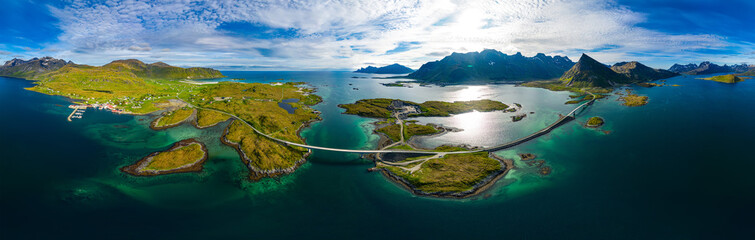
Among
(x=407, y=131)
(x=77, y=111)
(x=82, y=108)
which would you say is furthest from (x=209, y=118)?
(x=407, y=131)

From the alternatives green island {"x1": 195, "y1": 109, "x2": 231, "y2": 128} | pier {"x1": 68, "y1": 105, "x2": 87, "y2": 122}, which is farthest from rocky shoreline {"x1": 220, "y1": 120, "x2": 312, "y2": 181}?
pier {"x1": 68, "y1": 105, "x2": 87, "y2": 122}

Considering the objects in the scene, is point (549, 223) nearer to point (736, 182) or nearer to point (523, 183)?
point (523, 183)

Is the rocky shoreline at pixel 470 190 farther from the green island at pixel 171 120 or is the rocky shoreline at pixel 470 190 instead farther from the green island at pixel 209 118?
the green island at pixel 171 120

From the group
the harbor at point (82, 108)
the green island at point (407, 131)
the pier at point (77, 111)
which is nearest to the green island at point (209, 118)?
the harbor at point (82, 108)

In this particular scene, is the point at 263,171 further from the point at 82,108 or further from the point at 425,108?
the point at 82,108

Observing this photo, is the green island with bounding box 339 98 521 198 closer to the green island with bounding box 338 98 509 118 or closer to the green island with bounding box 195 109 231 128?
the green island with bounding box 338 98 509 118

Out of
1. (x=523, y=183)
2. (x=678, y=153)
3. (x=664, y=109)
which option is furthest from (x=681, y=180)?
(x=664, y=109)
